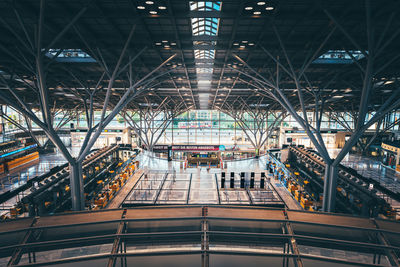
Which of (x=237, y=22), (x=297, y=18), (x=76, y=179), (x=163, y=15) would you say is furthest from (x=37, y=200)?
(x=297, y=18)

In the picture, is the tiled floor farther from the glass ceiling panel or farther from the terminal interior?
the glass ceiling panel

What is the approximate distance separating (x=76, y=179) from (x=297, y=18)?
14660mm

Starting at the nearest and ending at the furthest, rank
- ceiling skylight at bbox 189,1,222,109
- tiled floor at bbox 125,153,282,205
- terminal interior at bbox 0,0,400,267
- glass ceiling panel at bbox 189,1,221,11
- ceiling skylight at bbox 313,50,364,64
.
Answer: terminal interior at bbox 0,0,400,267 < glass ceiling panel at bbox 189,1,221,11 < ceiling skylight at bbox 189,1,222,109 < ceiling skylight at bbox 313,50,364,64 < tiled floor at bbox 125,153,282,205

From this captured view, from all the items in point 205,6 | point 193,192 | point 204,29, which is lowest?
point 193,192

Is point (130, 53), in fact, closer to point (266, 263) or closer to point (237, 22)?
point (237, 22)

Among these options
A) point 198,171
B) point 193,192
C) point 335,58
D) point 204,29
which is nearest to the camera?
point 204,29

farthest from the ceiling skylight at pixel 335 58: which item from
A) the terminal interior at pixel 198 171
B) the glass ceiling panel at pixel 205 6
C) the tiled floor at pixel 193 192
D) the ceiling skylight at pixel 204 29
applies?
the tiled floor at pixel 193 192

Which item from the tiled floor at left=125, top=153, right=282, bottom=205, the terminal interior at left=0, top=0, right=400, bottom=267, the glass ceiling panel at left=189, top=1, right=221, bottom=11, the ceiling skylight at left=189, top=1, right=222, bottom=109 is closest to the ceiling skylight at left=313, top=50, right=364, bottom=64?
the terminal interior at left=0, top=0, right=400, bottom=267

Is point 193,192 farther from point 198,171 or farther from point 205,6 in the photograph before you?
point 205,6

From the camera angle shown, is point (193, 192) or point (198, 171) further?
point (198, 171)

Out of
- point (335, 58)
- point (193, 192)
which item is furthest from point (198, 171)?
point (335, 58)

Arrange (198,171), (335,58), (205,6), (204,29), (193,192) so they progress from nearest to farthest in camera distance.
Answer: (205,6) < (204,29) < (335,58) < (193,192) < (198,171)

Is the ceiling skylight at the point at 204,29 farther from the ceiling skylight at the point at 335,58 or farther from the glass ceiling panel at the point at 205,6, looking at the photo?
the ceiling skylight at the point at 335,58

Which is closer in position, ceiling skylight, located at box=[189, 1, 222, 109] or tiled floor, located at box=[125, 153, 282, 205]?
ceiling skylight, located at box=[189, 1, 222, 109]
